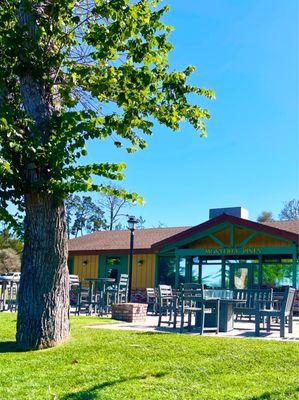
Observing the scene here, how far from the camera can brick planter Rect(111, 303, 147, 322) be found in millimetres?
12344

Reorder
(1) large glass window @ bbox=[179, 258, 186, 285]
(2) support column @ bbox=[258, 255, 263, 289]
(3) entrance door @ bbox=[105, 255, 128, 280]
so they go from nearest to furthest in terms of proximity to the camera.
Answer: (2) support column @ bbox=[258, 255, 263, 289] < (1) large glass window @ bbox=[179, 258, 186, 285] < (3) entrance door @ bbox=[105, 255, 128, 280]

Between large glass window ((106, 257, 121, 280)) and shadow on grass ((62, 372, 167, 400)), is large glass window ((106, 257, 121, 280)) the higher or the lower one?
the higher one

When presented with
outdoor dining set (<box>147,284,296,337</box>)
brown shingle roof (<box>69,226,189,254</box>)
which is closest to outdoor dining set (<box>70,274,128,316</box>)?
outdoor dining set (<box>147,284,296,337</box>)

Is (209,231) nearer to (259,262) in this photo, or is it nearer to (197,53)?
(259,262)

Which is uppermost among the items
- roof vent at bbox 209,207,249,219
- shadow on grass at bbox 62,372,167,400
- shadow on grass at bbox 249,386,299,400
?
roof vent at bbox 209,207,249,219

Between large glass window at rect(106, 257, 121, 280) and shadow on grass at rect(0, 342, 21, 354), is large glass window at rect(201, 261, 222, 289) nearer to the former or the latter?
large glass window at rect(106, 257, 121, 280)

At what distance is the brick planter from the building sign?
7.20 m

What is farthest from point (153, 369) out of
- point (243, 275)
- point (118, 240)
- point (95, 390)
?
point (118, 240)

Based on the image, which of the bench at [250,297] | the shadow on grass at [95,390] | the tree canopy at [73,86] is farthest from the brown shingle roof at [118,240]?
the shadow on grass at [95,390]

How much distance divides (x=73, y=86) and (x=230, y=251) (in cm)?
1207

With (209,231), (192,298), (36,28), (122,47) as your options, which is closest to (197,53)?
(122,47)

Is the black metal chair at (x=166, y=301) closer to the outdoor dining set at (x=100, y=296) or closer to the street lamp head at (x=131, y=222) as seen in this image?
the outdoor dining set at (x=100, y=296)

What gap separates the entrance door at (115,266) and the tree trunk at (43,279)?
15.4 m

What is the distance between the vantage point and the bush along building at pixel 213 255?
18500 mm
